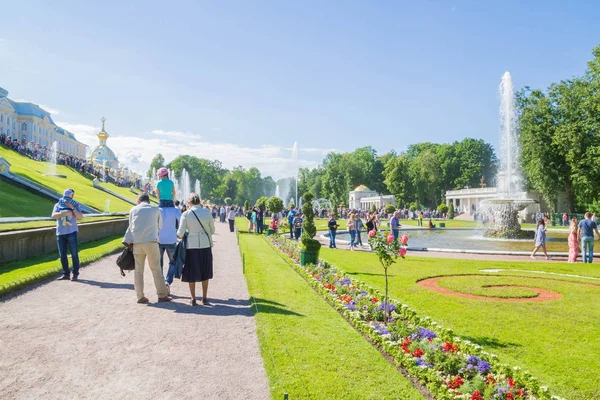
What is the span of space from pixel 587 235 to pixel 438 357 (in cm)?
1297

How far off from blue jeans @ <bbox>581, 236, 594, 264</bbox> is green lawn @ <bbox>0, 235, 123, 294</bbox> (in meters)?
15.9

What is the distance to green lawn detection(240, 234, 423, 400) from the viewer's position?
4.60m

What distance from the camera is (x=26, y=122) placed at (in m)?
92.4

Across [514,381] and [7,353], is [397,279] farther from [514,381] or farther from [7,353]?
[7,353]

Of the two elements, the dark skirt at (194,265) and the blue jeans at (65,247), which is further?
the blue jeans at (65,247)

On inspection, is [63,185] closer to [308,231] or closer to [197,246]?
[308,231]

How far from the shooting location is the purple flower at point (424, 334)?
5.89 meters

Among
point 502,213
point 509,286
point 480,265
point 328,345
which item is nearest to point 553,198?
point 502,213

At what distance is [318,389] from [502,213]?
2757cm

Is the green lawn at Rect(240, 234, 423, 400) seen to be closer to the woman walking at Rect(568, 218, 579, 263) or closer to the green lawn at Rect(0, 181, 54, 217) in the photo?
the woman walking at Rect(568, 218, 579, 263)

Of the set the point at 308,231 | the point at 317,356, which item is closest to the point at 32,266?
the point at 308,231

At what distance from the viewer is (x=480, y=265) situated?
14.5 meters

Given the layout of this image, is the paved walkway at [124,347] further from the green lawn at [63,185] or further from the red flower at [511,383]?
the green lawn at [63,185]

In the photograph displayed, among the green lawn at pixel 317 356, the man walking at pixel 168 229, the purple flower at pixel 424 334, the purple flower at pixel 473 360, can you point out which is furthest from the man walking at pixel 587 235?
the man walking at pixel 168 229
